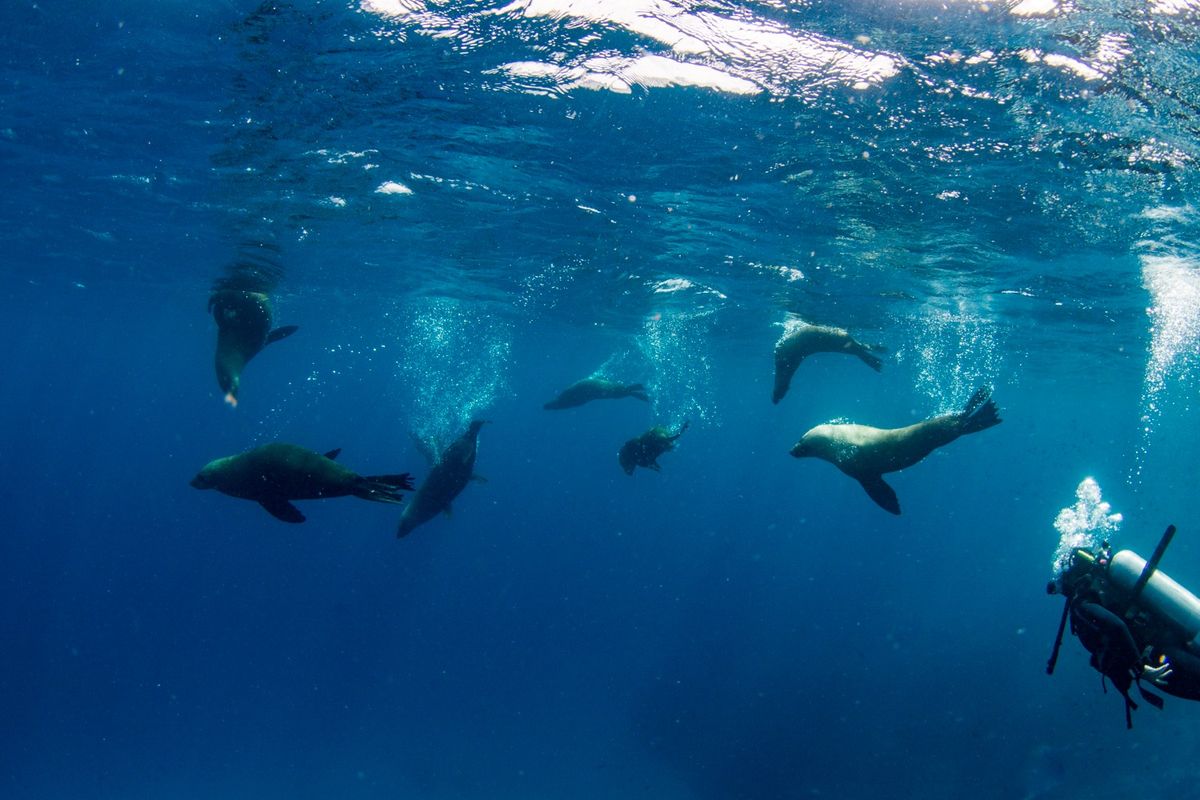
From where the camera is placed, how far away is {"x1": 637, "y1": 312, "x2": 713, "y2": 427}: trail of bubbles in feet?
97.5

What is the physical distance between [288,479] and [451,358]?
49.1 m

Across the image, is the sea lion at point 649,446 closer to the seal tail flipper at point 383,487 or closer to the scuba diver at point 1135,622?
the seal tail flipper at point 383,487

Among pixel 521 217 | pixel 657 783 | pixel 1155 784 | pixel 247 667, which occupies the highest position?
pixel 521 217

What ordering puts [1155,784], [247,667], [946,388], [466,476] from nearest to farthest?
[466,476] < [1155,784] < [247,667] < [946,388]

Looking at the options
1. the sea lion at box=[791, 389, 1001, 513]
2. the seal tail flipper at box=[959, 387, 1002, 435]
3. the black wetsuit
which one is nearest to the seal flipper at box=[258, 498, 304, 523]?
the sea lion at box=[791, 389, 1001, 513]

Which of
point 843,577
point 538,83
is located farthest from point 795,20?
point 843,577

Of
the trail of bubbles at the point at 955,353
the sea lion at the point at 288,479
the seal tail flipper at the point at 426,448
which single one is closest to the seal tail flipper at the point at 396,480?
the sea lion at the point at 288,479

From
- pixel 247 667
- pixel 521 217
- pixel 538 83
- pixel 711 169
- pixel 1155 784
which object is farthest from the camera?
pixel 247 667

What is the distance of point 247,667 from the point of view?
37875 millimetres

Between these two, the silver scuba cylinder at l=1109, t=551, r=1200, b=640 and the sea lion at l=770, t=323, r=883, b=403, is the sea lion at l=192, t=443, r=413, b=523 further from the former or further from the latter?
the sea lion at l=770, t=323, r=883, b=403

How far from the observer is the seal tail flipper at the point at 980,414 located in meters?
5.39

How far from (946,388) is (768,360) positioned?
53.9 feet

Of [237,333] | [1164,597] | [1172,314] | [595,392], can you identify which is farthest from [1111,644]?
[1172,314]

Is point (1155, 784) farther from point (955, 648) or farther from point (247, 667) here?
point (247, 667)
